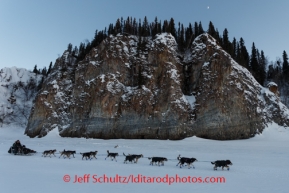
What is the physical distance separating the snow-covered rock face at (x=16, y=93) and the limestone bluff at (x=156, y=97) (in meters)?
22.0

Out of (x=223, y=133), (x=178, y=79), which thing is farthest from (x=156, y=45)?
(x=223, y=133)

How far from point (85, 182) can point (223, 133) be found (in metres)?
33.1

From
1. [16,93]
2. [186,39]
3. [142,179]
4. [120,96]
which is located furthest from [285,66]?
[16,93]

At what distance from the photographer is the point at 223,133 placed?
3722 centimetres

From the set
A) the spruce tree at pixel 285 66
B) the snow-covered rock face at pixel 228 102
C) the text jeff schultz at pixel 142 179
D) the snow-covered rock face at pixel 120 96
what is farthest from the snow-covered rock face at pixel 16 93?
the spruce tree at pixel 285 66

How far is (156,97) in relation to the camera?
43688 mm

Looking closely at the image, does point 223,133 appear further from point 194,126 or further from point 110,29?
point 110,29

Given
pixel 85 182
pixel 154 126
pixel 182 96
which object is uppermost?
pixel 182 96

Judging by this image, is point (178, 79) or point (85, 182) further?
point (178, 79)

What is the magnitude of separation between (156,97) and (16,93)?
59912 millimetres

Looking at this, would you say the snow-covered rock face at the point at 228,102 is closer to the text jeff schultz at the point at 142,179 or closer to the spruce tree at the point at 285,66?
the text jeff schultz at the point at 142,179

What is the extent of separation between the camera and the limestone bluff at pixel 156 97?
128 ft

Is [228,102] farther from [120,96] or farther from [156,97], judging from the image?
[120,96]

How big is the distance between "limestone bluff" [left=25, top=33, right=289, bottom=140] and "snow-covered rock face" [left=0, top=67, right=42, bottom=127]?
865 inches
